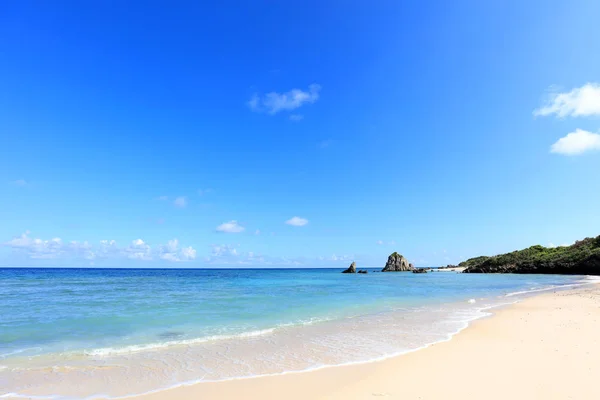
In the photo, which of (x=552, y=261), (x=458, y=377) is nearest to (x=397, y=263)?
(x=552, y=261)

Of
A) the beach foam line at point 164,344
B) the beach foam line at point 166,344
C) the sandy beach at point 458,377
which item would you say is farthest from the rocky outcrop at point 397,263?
the beach foam line at point 164,344

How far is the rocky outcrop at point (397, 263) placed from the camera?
110m

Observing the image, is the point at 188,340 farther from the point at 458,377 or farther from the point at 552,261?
the point at 552,261

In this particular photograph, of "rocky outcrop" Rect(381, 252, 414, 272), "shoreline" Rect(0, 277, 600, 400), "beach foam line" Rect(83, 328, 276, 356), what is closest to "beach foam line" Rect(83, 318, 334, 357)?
"beach foam line" Rect(83, 328, 276, 356)

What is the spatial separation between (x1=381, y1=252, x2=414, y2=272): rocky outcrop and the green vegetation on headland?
78.2 ft

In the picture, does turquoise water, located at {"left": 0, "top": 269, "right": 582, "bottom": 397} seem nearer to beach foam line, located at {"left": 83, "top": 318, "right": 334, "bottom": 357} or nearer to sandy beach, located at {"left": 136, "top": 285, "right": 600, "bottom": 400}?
beach foam line, located at {"left": 83, "top": 318, "right": 334, "bottom": 357}

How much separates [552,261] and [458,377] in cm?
7864

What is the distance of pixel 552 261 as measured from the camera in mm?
66750

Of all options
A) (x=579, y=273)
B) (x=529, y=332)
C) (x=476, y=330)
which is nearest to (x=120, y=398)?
(x=476, y=330)

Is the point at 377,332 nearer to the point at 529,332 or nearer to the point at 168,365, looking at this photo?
the point at 529,332

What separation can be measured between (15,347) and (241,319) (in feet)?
25.1

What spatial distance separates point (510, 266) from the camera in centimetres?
7712

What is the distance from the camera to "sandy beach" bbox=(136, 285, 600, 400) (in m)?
5.64

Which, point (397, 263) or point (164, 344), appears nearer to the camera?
point (164, 344)
